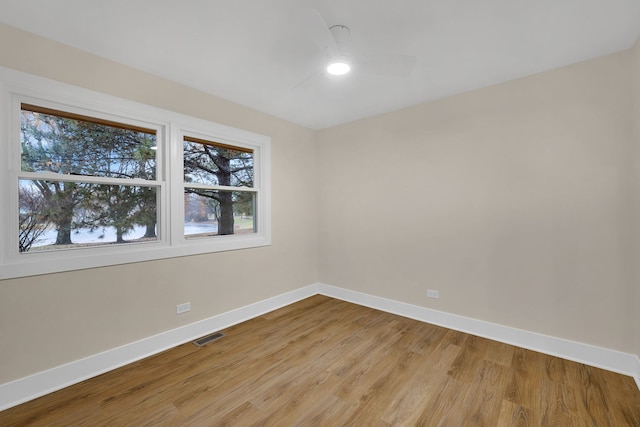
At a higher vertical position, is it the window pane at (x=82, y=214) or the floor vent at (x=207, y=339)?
the window pane at (x=82, y=214)

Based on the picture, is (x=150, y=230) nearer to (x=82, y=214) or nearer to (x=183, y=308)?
(x=82, y=214)

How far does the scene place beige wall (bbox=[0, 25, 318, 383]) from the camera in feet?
6.32

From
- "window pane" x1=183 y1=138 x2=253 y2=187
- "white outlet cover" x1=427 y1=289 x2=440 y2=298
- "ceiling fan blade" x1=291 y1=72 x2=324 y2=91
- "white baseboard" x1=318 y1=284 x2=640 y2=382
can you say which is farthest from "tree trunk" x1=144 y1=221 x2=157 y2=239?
"white outlet cover" x1=427 y1=289 x2=440 y2=298

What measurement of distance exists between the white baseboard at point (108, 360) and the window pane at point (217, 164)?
4.97ft

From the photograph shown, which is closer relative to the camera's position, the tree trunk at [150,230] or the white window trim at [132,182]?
the white window trim at [132,182]

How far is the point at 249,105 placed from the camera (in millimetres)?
3293

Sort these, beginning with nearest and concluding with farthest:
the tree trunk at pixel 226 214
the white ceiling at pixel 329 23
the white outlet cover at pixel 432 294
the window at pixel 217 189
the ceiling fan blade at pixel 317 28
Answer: the ceiling fan blade at pixel 317 28, the white ceiling at pixel 329 23, the window at pixel 217 189, the white outlet cover at pixel 432 294, the tree trunk at pixel 226 214

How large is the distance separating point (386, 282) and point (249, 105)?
9.12 ft

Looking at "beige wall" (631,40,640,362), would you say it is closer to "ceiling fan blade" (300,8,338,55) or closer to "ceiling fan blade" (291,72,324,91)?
"ceiling fan blade" (300,8,338,55)

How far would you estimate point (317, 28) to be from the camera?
1577 millimetres

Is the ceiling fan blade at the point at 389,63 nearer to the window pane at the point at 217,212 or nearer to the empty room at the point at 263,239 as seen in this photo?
the empty room at the point at 263,239

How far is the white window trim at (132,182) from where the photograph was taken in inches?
74.5

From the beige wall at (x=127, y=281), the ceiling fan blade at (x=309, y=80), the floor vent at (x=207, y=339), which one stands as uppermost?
the ceiling fan blade at (x=309, y=80)

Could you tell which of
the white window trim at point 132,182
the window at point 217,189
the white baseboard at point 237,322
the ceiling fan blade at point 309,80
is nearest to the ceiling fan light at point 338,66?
the ceiling fan blade at point 309,80
